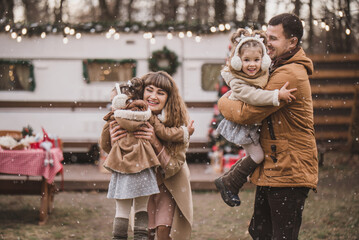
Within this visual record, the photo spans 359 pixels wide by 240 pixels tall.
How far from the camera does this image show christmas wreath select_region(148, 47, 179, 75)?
10633 millimetres

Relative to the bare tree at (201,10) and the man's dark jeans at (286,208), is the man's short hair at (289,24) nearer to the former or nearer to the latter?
the man's dark jeans at (286,208)

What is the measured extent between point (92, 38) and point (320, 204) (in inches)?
257

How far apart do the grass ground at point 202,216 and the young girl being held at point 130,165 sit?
2360mm

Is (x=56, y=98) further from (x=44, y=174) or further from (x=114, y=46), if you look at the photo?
(x=44, y=174)

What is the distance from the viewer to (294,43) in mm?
3174

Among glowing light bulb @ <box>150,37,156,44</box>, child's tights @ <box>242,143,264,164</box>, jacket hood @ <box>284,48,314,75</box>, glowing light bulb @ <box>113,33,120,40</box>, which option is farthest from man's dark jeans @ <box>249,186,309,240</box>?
glowing light bulb @ <box>113,33,120,40</box>

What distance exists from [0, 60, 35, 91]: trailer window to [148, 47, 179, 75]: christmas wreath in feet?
9.77

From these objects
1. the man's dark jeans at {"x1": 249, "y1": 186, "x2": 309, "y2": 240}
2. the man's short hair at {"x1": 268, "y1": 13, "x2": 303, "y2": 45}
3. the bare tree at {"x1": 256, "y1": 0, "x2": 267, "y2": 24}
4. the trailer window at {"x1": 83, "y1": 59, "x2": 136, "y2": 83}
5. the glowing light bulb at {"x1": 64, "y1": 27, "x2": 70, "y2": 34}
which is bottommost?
the man's dark jeans at {"x1": 249, "y1": 186, "x2": 309, "y2": 240}

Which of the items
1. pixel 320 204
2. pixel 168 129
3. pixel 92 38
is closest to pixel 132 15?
pixel 92 38

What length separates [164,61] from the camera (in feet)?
35.2

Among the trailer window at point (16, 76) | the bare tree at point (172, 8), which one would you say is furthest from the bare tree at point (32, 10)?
the trailer window at point (16, 76)

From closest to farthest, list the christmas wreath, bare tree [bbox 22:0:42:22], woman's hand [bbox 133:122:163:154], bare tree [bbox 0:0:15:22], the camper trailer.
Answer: woman's hand [bbox 133:122:163:154] → the christmas wreath → the camper trailer → bare tree [bbox 0:0:15:22] → bare tree [bbox 22:0:42:22]

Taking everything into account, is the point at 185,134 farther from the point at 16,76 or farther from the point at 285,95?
the point at 16,76

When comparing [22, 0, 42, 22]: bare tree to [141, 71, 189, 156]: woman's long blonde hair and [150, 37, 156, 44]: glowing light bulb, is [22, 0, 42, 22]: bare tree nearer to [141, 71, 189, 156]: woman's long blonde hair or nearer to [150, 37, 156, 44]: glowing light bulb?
[150, 37, 156, 44]: glowing light bulb
